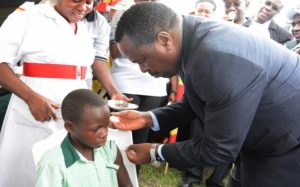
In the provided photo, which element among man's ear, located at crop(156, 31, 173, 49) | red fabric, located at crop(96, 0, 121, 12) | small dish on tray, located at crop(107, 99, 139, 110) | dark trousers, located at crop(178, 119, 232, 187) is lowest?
dark trousers, located at crop(178, 119, 232, 187)

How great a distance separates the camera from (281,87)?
4.57ft

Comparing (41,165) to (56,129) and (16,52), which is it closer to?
(56,129)

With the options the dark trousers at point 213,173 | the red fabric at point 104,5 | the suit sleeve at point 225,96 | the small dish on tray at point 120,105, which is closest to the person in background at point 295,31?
the dark trousers at point 213,173

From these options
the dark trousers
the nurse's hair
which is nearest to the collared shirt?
the nurse's hair

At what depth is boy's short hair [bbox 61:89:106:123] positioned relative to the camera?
1607mm

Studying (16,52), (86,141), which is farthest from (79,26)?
(86,141)

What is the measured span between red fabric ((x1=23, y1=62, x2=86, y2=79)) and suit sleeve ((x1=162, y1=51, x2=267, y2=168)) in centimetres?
83

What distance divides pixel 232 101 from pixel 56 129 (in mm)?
1123

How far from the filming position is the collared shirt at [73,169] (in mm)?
1543

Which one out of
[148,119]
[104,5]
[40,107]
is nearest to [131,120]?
[148,119]

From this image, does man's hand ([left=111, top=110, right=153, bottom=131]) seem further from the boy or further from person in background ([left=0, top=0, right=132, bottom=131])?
A: person in background ([left=0, top=0, right=132, bottom=131])

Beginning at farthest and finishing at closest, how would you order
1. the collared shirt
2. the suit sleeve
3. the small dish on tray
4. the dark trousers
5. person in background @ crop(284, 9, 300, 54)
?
person in background @ crop(284, 9, 300, 54), the dark trousers, the small dish on tray, the collared shirt, the suit sleeve

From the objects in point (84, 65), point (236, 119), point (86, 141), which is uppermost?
point (236, 119)

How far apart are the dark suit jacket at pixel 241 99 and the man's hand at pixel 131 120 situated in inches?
14.3
